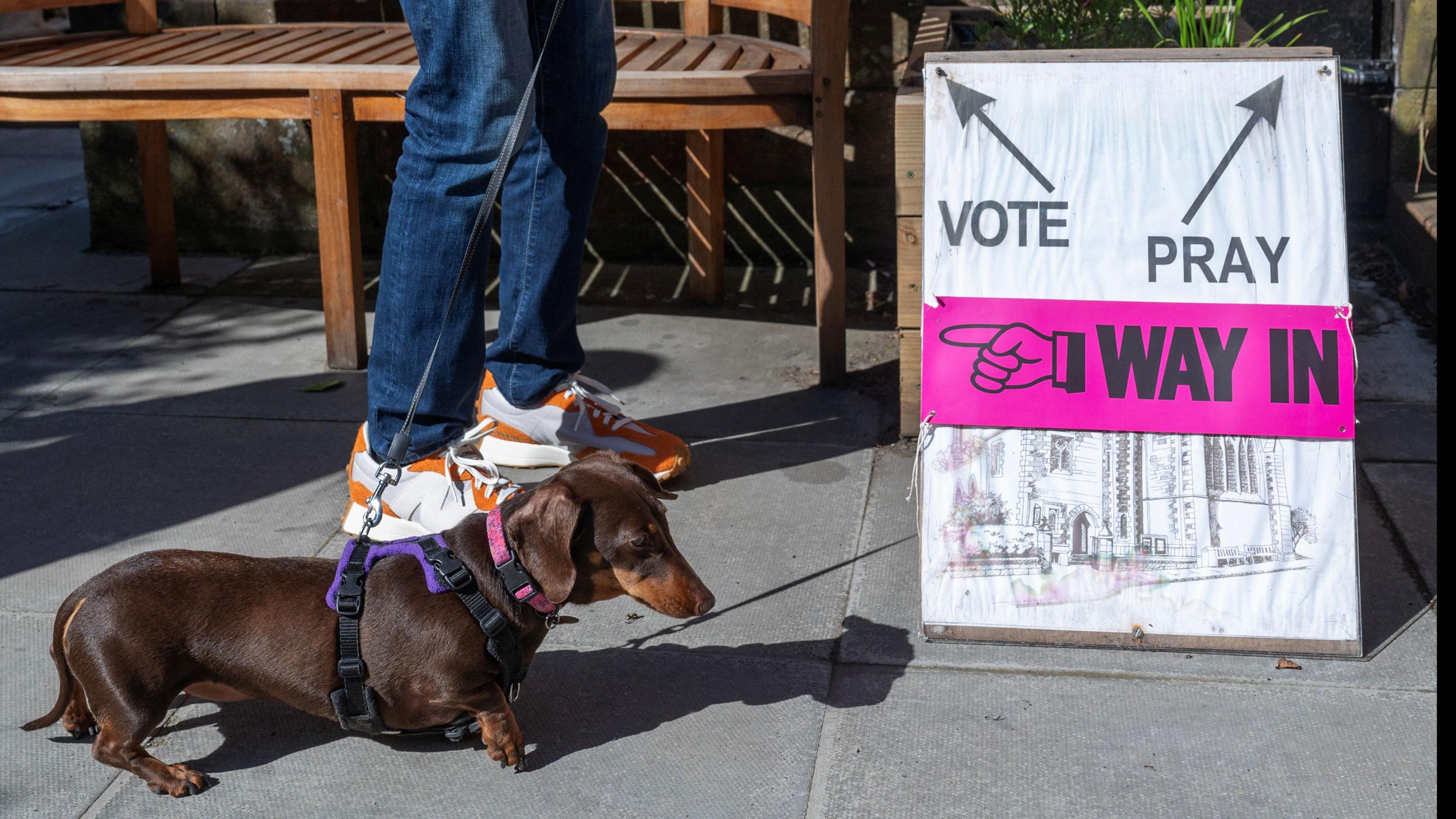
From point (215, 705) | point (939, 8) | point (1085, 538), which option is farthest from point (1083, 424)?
point (939, 8)

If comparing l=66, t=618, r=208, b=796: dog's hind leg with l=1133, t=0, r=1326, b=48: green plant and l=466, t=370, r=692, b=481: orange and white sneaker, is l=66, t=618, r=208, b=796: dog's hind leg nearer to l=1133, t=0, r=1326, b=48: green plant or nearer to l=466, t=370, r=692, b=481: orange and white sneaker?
l=466, t=370, r=692, b=481: orange and white sneaker

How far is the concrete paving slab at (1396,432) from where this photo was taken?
3410mm

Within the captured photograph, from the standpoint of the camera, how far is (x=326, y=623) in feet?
7.14

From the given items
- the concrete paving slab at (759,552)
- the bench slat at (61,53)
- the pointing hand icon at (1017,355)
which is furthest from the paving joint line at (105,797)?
the bench slat at (61,53)

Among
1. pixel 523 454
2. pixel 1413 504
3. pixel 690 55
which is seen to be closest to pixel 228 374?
pixel 523 454

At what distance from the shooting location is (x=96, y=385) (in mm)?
4027

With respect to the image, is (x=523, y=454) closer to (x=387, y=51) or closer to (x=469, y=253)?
(x=469, y=253)

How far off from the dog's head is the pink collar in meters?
0.01

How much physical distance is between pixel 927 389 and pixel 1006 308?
23 cm

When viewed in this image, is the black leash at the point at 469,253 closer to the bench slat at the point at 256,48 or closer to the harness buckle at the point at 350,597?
the harness buckle at the point at 350,597

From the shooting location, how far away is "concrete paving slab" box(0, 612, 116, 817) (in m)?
2.18

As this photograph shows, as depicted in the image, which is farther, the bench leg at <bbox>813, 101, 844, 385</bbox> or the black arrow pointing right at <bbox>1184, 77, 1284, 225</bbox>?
the bench leg at <bbox>813, 101, 844, 385</bbox>

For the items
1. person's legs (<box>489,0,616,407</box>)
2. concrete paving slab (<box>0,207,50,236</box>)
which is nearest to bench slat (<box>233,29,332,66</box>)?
person's legs (<box>489,0,616,407</box>)

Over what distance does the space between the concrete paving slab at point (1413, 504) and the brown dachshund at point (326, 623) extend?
5.50 ft
